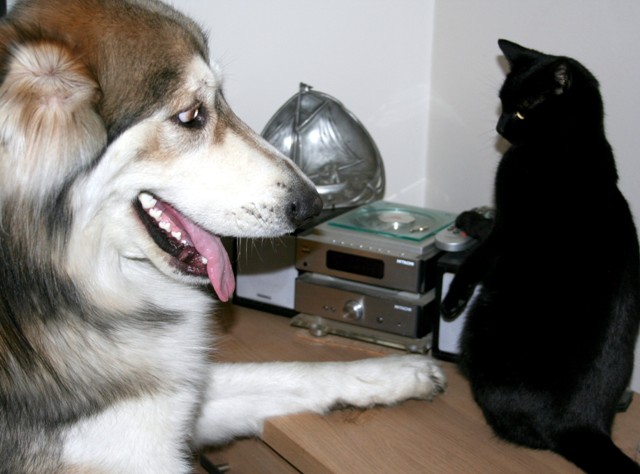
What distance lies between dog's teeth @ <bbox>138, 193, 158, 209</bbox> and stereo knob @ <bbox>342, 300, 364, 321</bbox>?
58 centimetres

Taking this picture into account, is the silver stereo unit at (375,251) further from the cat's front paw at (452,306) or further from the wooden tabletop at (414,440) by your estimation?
the wooden tabletop at (414,440)

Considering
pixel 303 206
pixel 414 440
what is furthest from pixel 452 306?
pixel 303 206

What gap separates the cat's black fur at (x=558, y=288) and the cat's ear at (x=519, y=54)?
0.05 metres

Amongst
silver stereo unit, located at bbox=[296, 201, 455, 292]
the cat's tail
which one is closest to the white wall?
silver stereo unit, located at bbox=[296, 201, 455, 292]

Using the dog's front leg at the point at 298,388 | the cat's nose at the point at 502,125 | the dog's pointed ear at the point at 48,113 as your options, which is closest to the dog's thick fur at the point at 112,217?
the dog's pointed ear at the point at 48,113

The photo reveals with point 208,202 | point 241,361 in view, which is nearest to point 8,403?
point 208,202

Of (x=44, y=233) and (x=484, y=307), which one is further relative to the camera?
(x=484, y=307)

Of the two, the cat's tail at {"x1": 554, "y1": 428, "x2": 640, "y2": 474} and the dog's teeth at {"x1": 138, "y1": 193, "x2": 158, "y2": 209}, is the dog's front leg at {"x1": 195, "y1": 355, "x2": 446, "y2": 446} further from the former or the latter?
the dog's teeth at {"x1": 138, "y1": 193, "x2": 158, "y2": 209}

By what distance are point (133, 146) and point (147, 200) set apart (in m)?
0.10

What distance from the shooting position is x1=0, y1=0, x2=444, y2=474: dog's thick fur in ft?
3.03

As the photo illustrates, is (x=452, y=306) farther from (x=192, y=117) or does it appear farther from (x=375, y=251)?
(x=192, y=117)

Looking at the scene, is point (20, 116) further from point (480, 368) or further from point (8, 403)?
point (480, 368)

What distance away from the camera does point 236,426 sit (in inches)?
54.1

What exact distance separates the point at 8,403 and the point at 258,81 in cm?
99
